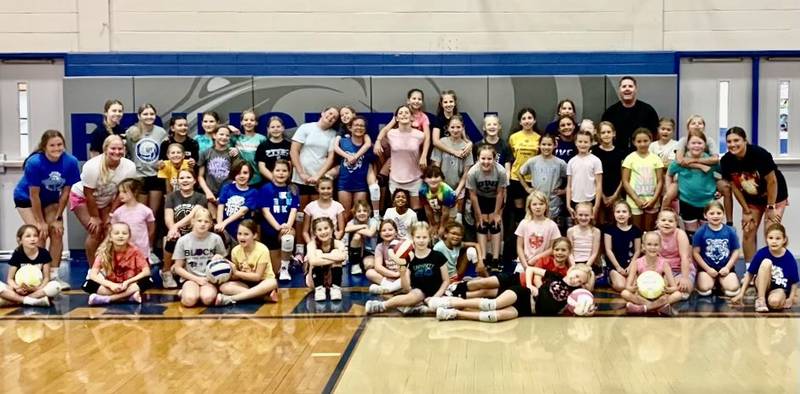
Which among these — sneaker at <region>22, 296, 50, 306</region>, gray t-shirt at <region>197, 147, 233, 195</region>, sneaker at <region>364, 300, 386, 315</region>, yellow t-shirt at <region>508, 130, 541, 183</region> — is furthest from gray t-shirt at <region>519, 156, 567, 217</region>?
sneaker at <region>22, 296, 50, 306</region>

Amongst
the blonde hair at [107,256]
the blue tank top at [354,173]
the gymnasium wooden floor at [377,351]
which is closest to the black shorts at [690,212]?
the gymnasium wooden floor at [377,351]

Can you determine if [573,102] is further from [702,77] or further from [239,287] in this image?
[239,287]

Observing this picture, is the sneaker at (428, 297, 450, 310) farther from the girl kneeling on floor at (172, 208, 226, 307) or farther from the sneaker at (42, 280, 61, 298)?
the sneaker at (42, 280, 61, 298)

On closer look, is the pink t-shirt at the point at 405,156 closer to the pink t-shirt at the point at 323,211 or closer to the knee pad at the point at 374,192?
the knee pad at the point at 374,192

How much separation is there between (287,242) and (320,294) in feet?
4.21

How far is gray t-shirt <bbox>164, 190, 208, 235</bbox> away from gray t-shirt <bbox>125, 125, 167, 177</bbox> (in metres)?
0.64

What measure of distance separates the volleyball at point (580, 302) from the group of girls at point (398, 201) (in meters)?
0.10

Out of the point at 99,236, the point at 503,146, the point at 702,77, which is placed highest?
the point at 702,77
